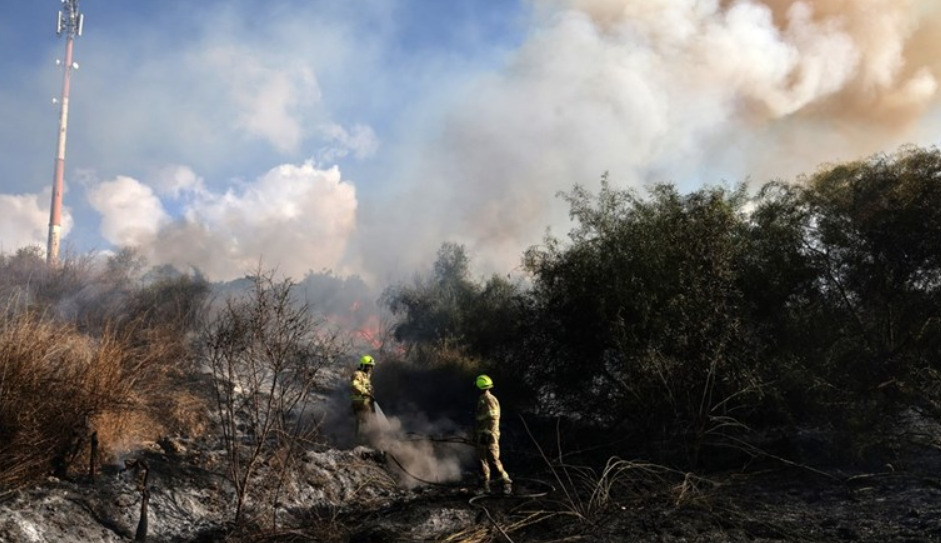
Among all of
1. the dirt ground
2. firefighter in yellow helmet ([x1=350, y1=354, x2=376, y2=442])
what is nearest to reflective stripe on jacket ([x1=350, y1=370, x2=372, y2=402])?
firefighter in yellow helmet ([x1=350, y1=354, x2=376, y2=442])

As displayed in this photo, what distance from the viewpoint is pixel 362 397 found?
43.5ft

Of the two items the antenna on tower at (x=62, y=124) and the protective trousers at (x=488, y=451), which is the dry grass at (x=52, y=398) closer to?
the protective trousers at (x=488, y=451)

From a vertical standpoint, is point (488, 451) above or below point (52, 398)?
below

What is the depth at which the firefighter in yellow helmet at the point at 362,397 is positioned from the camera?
13203mm

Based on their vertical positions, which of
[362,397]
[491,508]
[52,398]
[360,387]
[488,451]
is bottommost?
[491,508]

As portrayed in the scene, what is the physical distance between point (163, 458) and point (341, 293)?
43059 millimetres

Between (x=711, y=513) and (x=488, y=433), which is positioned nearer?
(x=711, y=513)

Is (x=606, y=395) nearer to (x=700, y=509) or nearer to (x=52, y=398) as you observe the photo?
(x=700, y=509)

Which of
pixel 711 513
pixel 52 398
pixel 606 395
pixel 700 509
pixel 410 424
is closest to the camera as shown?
pixel 711 513

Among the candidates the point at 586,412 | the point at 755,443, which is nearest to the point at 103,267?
the point at 586,412

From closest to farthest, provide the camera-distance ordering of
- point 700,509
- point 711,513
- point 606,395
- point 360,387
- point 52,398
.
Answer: point 711,513
point 52,398
point 700,509
point 360,387
point 606,395

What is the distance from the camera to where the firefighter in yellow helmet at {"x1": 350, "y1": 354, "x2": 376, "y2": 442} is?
13.2m

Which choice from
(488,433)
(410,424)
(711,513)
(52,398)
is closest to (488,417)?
(488,433)

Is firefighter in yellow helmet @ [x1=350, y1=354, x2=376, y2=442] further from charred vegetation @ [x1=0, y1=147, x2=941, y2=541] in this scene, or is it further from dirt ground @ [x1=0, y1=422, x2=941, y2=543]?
dirt ground @ [x1=0, y1=422, x2=941, y2=543]
